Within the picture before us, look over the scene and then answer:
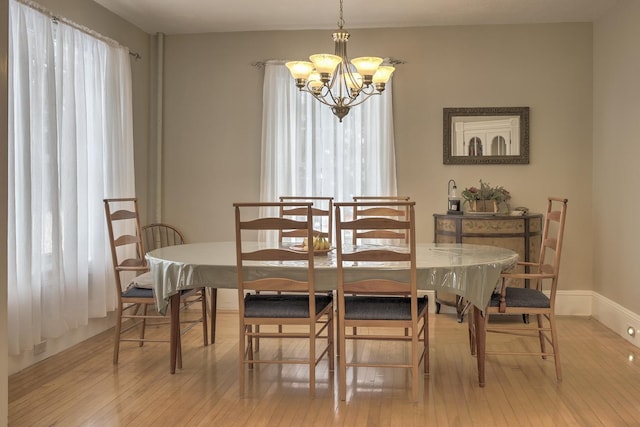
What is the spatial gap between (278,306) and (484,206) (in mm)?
2698

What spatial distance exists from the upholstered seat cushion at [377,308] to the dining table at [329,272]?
0.51 feet

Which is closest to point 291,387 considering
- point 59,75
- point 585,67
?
point 59,75

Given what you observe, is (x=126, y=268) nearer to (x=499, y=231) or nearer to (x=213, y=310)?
(x=213, y=310)

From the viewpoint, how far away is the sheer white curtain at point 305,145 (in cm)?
575

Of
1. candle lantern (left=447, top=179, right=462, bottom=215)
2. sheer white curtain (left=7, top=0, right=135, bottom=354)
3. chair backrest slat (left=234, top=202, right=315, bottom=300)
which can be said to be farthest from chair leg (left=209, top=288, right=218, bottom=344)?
candle lantern (left=447, top=179, right=462, bottom=215)

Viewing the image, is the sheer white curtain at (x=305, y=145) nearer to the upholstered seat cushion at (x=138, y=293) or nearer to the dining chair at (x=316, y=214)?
the dining chair at (x=316, y=214)

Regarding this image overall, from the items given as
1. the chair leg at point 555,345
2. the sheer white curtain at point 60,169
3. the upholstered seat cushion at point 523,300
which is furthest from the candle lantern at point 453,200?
the sheer white curtain at point 60,169

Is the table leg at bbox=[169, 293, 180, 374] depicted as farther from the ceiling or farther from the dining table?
the ceiling

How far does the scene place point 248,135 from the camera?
5910mm

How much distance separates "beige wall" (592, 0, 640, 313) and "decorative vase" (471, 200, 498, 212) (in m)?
0.87

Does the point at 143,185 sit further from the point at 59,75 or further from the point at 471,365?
the point at 471,365

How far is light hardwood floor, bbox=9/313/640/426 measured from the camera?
10.4 ft

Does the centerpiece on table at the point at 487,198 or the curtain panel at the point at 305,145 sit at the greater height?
the curtain panel at the point at 305,145

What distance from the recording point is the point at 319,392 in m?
3.55
